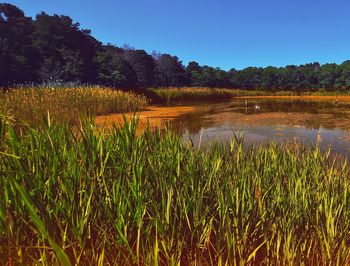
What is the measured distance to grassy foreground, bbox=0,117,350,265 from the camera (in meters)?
2.60

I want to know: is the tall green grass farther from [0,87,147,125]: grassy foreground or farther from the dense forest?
[0,87,147,125]: grassy foreground

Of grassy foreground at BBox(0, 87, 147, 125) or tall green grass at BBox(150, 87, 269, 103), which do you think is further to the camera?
tall green grass at BBox(150, 87, 269, 103)

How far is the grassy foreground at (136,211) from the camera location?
102 inches

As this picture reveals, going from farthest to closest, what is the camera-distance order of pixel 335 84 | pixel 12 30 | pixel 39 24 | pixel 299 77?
pixel 299 77 → pixel 335 84 → pixel 39 24 → pixel 12 30

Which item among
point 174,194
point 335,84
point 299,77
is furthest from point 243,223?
point 299,77

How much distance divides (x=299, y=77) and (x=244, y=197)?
88.6 m

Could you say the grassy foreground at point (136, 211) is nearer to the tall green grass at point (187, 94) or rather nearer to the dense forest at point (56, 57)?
the dense forest at point (56, 57)

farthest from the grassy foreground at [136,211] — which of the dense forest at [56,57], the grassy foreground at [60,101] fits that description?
the dense forest at [56,57]

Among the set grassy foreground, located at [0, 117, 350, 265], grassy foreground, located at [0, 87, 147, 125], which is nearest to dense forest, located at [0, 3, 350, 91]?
grassy foreground, located at [0, 87, 147, 125]

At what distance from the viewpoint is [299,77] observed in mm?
85438

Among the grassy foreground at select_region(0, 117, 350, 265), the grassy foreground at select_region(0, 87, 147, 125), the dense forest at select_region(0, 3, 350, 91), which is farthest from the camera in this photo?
the dense forest at select_region(0, 3, 350, 91)

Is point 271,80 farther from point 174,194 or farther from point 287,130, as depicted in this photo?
point 174,194

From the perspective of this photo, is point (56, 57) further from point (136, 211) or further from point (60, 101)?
point (136, 211)

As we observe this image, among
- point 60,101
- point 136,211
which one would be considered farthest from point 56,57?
point 136,211
